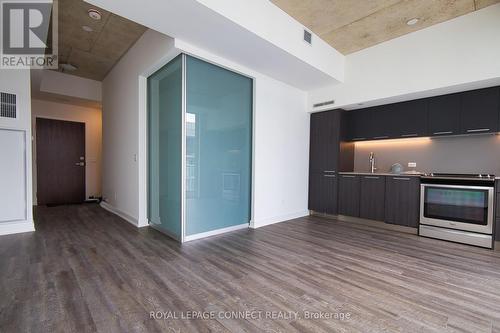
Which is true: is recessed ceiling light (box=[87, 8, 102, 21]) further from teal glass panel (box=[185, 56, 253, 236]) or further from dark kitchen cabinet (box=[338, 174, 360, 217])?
dark kitchen cabinet (box=[338, 174, 360, 217])

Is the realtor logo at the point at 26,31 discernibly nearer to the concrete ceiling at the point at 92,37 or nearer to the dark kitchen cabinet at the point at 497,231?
the concrete ceiling at the point at 92,37

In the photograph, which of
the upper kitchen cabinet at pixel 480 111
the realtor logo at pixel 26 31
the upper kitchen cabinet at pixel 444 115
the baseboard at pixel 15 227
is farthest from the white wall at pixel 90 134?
the upper kitchen cabinet at pixel 480 111

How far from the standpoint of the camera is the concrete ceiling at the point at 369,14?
114 inches

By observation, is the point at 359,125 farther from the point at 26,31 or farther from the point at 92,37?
the point at 26,31

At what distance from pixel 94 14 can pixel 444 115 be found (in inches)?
215

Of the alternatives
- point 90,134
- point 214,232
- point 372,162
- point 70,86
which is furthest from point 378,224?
point 90,134

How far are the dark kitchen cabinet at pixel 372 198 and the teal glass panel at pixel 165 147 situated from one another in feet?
10.6

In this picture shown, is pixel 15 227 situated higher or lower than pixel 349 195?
lower

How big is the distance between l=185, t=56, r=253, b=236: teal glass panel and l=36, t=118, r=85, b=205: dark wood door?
4917 mm

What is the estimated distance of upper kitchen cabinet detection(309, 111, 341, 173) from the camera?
179 inches

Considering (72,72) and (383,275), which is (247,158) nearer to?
(383,275)

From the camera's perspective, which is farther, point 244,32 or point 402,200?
point 402,200

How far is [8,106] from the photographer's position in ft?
11.3

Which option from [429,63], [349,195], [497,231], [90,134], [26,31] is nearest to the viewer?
[26,31]
